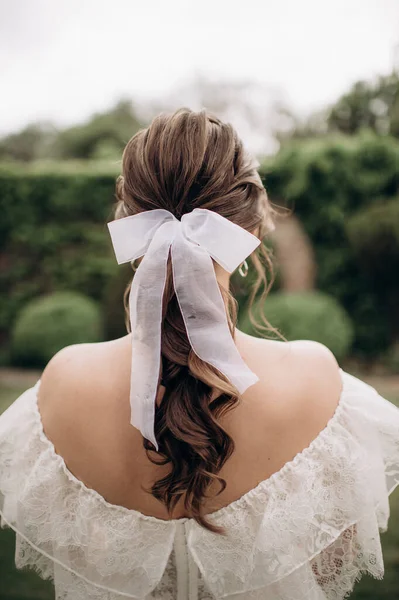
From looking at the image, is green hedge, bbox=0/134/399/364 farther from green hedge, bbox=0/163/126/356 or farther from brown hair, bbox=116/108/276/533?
brown hair, bbox=116/108/276/533

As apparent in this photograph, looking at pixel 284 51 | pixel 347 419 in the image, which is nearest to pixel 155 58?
pixel 284 51

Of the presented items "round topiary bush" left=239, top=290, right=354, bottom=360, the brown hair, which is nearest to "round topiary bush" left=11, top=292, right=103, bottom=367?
"round topiary bush" left=239, top=290, right=354, bottom=360

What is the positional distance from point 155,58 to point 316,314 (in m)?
10.5

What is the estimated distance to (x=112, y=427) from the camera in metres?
1.22

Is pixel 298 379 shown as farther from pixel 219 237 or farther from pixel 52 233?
pixel 52 233

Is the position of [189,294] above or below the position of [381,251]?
above

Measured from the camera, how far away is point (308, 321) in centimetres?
600

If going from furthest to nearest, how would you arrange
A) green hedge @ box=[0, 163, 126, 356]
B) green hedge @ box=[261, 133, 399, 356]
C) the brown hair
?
1. green hedge @ box=[0, 163, 126, 356]
2. green hedge @ box=[261, 133, 399, 356]
3. the brown hair

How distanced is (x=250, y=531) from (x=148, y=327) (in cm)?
54

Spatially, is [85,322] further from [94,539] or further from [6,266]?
[94,539]

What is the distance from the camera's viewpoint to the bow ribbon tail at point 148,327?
112 centimetres

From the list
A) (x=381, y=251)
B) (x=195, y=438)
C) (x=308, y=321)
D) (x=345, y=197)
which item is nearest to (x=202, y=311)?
(x=195, y=438)

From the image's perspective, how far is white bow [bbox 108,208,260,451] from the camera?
3.68ft

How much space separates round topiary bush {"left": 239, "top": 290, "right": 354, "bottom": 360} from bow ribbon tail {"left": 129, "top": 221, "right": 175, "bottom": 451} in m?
4.76
